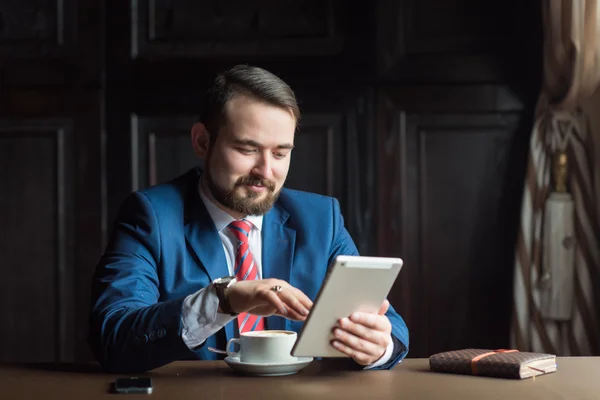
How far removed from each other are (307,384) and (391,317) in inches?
19.5

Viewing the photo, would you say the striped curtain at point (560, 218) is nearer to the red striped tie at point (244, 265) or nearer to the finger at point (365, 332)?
the red striped tie at point (244, 265)

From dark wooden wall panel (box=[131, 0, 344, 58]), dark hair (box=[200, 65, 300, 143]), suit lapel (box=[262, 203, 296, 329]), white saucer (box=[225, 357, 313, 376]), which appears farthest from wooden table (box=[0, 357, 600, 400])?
dark wooden wall panel (box=[131, 0, 344, 58])

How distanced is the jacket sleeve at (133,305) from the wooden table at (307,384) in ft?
0.15

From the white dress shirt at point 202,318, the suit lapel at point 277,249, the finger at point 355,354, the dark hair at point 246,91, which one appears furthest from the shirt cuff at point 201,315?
the dark hair at point 246,91

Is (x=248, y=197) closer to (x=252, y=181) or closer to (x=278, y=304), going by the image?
(x=252, y=181)

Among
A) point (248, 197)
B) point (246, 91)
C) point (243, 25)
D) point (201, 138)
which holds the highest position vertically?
point (243, 25)

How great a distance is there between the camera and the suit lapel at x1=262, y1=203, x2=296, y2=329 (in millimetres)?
2178

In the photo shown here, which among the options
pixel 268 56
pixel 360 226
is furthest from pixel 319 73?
pixel 360 226

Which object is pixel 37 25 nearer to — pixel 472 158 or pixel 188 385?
pixel 472 158

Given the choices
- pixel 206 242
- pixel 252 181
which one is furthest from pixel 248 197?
pixel 206 242

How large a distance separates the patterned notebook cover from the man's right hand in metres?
0.29

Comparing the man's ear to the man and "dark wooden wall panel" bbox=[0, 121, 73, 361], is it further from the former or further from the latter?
"dark wooden wall panel" bbox=[0, 121, 73, 361]

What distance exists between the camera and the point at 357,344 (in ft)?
5.36

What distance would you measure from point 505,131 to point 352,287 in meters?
1.82
